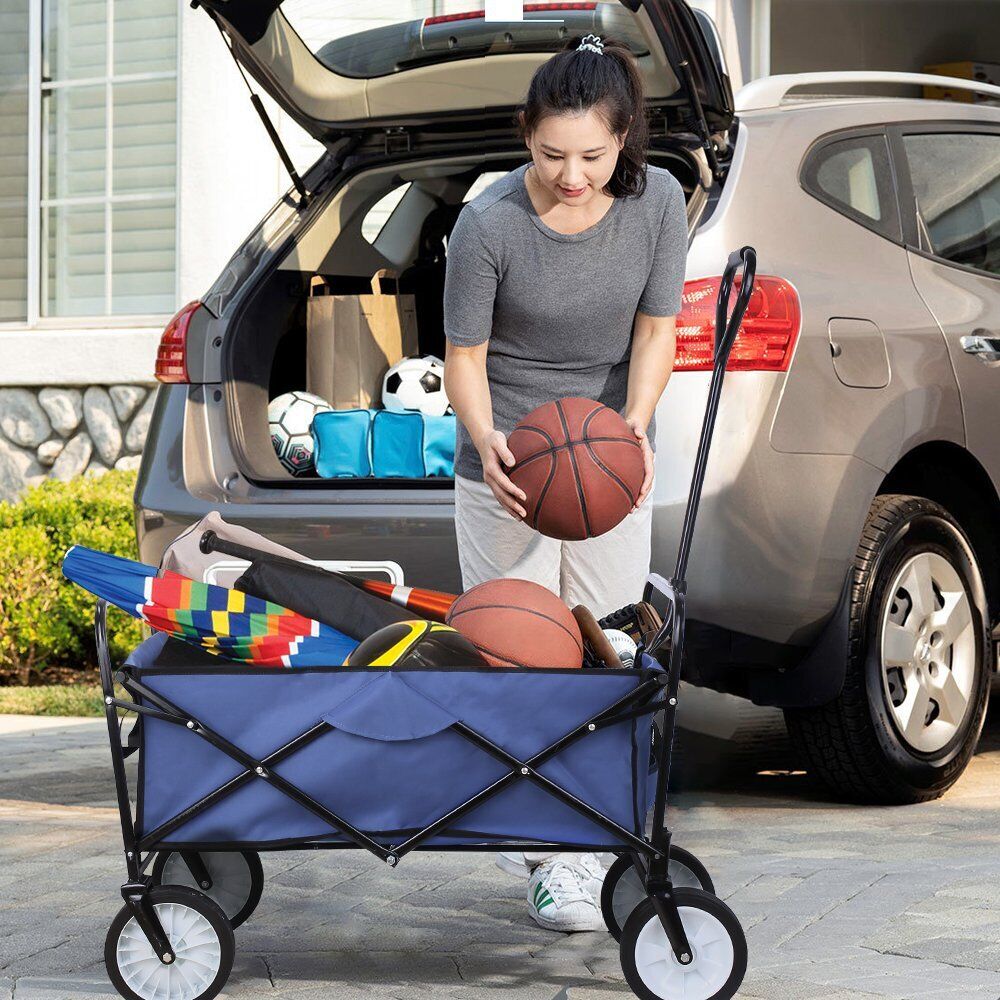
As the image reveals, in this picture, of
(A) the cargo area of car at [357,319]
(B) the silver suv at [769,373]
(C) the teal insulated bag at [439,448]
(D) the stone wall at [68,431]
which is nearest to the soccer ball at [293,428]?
(A) the cargo area of car at [357,319]

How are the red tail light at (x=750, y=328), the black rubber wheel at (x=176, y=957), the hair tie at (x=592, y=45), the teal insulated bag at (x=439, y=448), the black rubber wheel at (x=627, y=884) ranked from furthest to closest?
the teal insulated bag at (x=439, y=448), the red tail light at (x=750, y=328), the hair tie at (x=592, y=45), the black rubber wheel at (x=627, y=884), the black rubber wheel at (x=176, y=957)

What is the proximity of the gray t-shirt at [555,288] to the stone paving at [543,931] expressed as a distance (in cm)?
104

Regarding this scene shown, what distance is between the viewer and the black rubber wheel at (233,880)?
3.49 meters

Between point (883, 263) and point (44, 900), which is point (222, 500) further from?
point (883, 263)

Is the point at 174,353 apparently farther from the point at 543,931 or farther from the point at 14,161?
the point at 14,161

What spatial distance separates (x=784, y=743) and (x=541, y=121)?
123 inches

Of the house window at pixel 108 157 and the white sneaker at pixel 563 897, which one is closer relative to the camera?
the white sneaker at pixel 563 897

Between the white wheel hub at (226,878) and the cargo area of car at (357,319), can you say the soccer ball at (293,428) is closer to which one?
the cargo area of car at (357,319)

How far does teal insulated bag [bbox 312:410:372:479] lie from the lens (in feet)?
16.8

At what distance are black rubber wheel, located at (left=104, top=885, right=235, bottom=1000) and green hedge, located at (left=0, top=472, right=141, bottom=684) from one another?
15.2 ft

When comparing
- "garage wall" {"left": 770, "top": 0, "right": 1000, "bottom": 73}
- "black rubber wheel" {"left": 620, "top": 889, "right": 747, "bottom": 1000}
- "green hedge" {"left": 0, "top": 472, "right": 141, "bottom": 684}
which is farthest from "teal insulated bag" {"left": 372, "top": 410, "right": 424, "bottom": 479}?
"garage wall" {"left": 770, "top": 0, "right": 1000, "bottom": 73}

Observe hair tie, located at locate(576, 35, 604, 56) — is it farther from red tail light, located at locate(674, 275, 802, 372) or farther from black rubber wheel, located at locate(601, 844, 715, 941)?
black rubber wheel, located at locate(601, 844, 715, 941)

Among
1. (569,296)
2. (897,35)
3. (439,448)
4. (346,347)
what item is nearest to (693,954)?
(569,296)

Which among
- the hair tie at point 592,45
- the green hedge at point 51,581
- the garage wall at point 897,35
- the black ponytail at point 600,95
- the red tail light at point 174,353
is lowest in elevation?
the green hedge at point 51,581
